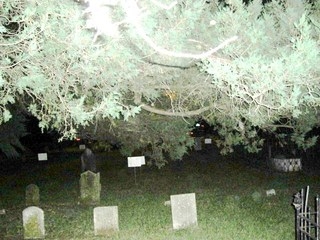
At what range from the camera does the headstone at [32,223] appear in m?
10.9

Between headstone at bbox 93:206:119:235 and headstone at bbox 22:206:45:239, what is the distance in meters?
1.40

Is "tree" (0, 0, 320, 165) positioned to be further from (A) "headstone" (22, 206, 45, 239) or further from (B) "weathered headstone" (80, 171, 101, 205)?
(B) "weathered headstone" (80, 171, 101, 205)

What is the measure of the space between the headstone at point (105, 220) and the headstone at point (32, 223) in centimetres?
140

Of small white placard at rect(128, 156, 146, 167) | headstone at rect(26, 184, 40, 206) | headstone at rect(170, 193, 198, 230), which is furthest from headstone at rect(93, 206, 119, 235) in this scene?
headstone at rect(26, 184, 40, 206)

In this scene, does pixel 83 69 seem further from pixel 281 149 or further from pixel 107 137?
pixel 281 149

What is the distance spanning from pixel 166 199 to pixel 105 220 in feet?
18.6

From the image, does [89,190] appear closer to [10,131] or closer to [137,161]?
[137,161]

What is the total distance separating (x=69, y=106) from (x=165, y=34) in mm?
1384

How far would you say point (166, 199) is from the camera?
16391 millimetres

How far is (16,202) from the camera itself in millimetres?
17641

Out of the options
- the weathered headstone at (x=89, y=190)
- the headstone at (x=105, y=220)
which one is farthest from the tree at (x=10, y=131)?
the headstone at (x=105, y=220)

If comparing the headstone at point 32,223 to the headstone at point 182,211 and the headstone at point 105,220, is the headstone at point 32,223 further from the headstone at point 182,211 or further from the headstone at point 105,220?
the headstone at point 182,211

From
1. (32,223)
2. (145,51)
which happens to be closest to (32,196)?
(32,223)

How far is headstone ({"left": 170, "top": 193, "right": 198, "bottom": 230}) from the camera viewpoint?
36.7ft
